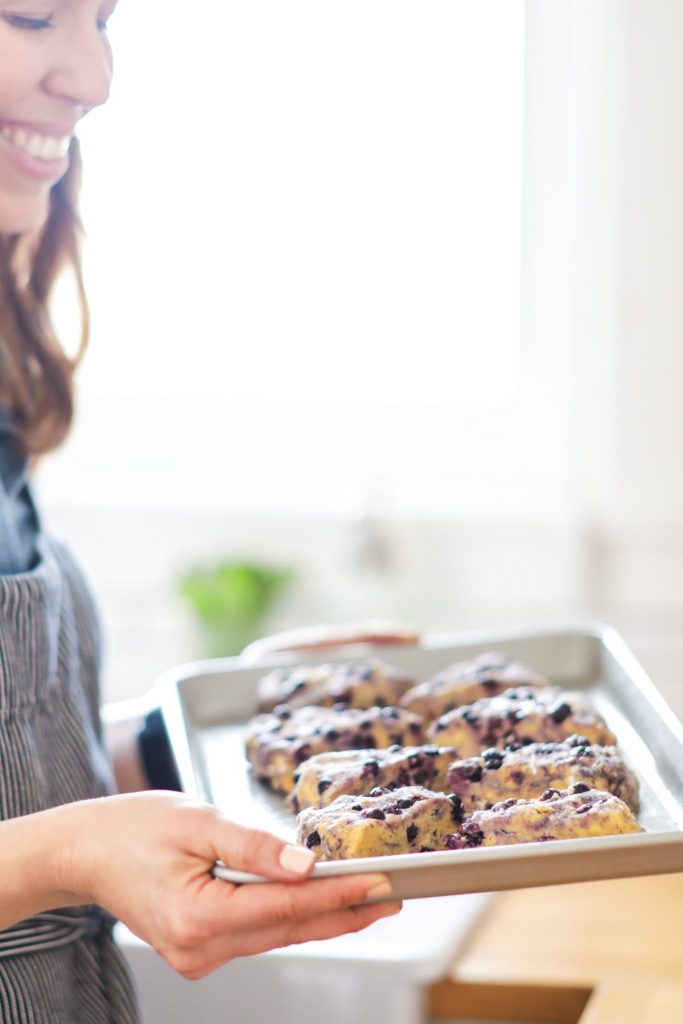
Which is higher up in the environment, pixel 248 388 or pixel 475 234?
pixel 475 234

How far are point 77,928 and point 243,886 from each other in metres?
0.37

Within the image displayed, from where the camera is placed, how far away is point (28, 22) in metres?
0.98

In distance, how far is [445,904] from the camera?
1.44 m

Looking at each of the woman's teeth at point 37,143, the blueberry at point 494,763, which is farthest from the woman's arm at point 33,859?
the woman's teeth at point 37,143

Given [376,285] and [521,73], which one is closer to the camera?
[521,73]

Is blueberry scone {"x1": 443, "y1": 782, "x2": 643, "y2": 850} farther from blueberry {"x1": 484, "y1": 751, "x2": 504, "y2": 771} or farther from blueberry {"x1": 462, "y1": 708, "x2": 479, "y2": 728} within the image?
blueberry {"x1": 462, "y1": 708, "x2": 479, "y2": 728}

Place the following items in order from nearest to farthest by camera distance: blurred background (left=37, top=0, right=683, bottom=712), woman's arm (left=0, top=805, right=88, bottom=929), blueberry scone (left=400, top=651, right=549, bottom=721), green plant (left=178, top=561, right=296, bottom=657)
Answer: woman's arm (left=0, top=805, right=88, bottom=929)
blueberry scone (left=400, top=651, right=549, bottom=721)
blurred background (left=37, top=0, right=683, bottom=712)
green plant (left=178, top=561, right=296, bottom=657)

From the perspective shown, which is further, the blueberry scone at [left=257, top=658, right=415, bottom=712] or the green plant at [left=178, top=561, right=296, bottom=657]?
the green plant at [left=178, top=561, right=296, bottom=657]

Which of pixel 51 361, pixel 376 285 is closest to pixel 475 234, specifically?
pixel 376 285

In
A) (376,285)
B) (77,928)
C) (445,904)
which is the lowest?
(445,904)

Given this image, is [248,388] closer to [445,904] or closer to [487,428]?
[487,428]

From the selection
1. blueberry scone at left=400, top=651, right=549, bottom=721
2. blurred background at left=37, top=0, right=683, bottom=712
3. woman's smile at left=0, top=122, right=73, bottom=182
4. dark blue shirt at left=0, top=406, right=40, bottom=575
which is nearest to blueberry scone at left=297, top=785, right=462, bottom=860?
blueberry scone at left=400, top=651, right=549, bottom=721

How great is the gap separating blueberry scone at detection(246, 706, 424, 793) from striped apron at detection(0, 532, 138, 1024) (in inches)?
6.1

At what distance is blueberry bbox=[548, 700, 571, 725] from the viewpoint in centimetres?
108
